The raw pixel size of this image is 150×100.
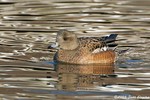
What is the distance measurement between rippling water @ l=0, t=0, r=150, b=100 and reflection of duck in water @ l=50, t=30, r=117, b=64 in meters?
0.24

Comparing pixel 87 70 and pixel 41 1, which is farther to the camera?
pixel 41 1

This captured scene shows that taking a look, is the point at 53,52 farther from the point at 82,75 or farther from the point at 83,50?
the point at 82,75

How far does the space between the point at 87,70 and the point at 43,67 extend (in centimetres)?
77

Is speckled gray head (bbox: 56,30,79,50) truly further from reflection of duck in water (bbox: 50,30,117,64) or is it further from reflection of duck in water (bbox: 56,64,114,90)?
reflection of duck in water (bbox: 56,64,114,90)

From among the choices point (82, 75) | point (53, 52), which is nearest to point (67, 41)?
point (53, 52)

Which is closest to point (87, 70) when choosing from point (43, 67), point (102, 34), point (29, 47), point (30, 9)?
point (43, 67)

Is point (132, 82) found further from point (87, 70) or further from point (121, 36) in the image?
point (121, 36)

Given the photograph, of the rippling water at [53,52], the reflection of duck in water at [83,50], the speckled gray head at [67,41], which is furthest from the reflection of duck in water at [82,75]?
the speckled gray head at [67,41]

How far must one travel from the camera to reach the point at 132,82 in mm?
11656

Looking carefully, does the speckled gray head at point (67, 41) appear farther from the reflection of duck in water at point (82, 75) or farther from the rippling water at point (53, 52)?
the reflection of duck in water at point (82, 75)

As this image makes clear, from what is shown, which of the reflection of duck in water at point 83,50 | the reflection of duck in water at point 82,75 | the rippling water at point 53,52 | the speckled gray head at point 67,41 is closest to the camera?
the rippling water at point 53,52

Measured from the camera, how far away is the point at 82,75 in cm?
1235

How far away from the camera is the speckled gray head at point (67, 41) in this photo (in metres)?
13.8

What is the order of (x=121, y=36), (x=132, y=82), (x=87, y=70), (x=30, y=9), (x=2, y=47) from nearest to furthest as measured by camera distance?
1. (x=132, y=82)
2. (x=87, y=70)
3. (x=2, y=47)
4. (x=121, y=36)
5. (x=30, y=9)
